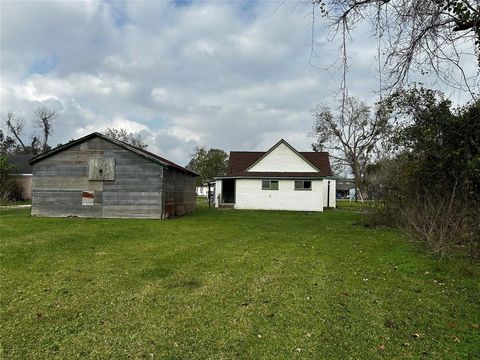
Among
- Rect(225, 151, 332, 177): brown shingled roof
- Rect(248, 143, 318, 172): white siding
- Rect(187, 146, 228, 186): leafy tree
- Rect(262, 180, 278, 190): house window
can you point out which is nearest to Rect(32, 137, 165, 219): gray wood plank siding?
Rect(225, 151, 332, 177): brown shingled roof

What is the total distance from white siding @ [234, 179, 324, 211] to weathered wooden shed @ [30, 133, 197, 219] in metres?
10.2

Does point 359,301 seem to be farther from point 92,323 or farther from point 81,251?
point 81,251

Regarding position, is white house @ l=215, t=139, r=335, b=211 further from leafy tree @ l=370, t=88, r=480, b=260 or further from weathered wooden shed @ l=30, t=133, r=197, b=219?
leafy tree @ l=370, t=88, r=480, b=260

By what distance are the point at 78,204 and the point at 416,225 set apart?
54.2ft

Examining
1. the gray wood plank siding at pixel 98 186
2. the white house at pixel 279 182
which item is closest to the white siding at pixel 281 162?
the white house at pixel 279 182

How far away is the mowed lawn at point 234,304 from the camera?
377cm

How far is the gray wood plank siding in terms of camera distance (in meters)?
19.0

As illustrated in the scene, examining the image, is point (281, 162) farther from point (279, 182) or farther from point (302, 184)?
point (302, 184)

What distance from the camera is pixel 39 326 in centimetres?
420

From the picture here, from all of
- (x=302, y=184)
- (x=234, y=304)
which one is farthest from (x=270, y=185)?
(x=234, y=304)

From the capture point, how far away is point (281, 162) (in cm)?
3002

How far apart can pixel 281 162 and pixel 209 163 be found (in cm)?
3744

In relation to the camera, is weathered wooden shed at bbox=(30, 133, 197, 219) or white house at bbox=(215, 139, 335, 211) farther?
white house at bbox=(215, 139, 335, 211)

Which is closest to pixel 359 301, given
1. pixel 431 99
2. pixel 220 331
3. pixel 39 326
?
pixel 220 331
